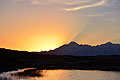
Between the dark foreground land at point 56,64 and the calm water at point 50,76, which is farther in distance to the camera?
the dark foreground land at point 56,64

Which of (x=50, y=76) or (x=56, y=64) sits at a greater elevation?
(x=56, y=64)

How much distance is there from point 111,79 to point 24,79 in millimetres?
20559

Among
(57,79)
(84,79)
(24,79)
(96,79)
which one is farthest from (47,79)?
(96,79)

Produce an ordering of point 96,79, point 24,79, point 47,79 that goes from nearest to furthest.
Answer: point 24,79 < point 47,79 < point 96,79

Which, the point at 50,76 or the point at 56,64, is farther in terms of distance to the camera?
the point at 56,64

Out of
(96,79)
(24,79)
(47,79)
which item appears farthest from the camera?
(96,79)

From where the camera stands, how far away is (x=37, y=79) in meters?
43.1

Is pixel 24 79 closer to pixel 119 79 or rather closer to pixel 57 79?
pixel 57 79

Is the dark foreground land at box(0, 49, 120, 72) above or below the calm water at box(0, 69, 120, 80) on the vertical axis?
above

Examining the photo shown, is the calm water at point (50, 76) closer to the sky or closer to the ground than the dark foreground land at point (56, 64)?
closer to the ground

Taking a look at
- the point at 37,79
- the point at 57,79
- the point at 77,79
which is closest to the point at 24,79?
the point at 37,79

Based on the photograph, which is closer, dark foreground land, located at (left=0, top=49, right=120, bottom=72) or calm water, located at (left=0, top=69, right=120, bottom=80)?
calm water, located at (left=0, top=69, right=120, bottom=80)

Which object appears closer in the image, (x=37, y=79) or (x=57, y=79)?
(x=37, y=79)

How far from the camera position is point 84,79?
155 feet
